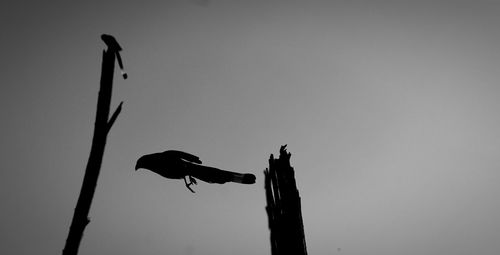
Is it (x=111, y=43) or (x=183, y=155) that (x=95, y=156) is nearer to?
(x=111, y=43)

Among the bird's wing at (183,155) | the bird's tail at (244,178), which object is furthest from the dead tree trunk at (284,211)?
the bird's wing at (183,155)

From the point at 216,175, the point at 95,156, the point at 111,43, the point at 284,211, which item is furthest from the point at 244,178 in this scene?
the point at 111,43

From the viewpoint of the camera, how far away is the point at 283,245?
16.5 feet

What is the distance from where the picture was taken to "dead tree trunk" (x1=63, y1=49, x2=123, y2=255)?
2.20m

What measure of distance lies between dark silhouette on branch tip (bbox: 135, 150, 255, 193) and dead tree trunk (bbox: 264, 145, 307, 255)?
111cm

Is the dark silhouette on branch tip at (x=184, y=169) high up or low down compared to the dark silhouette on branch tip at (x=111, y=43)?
down

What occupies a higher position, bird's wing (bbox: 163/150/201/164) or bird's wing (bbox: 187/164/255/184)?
bird's wing (bbox: 163/150/201/164)

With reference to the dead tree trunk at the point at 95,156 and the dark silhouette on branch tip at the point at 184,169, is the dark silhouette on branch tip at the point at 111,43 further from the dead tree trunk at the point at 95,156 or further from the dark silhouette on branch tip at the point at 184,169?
the dark silhouette on branch tip at the point at 184,169

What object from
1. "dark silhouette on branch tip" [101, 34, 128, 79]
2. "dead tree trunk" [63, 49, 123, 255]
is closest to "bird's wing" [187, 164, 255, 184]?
"dead tree trunk" [63, 49, 123, 255]

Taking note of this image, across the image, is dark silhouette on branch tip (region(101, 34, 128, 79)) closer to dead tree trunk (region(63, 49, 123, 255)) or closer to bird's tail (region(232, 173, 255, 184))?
dead tree trunk (region(63, 49, 123, 255))

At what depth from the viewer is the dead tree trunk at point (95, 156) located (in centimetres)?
220

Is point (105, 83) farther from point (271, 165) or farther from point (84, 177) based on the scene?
point (271, 165)

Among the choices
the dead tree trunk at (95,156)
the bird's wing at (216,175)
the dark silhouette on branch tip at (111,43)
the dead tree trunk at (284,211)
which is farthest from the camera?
the dead tree trunk at (284,211)

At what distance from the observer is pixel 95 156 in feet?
7.50
